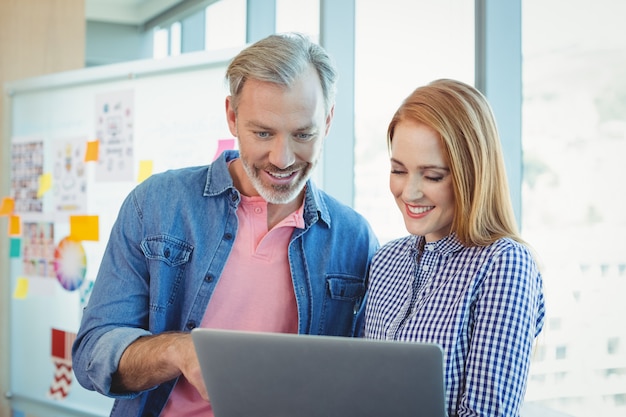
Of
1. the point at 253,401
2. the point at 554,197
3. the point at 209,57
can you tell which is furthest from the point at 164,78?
the point at 253,401

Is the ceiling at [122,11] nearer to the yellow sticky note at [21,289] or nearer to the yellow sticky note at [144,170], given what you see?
the yellow sticky note at [21,289]

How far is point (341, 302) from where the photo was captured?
1696 millimetres

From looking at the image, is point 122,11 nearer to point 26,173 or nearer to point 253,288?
point 26,173

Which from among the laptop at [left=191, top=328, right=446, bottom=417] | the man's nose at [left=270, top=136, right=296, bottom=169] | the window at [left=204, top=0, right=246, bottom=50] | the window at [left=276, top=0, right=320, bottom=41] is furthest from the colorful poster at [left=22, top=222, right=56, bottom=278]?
the laptop at [left=191, top=328, right=446, bottom=417]

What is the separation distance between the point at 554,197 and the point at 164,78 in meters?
1.54

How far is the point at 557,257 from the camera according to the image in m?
2.10

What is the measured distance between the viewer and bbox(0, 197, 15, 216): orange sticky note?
346 cm

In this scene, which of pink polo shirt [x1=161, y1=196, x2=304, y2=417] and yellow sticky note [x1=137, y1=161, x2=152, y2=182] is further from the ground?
yellow sticky note [x1=137, y1=161, x2=152, y2=182]

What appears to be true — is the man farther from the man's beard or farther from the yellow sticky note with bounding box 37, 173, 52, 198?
the yellow sticky note with bounding box 37, 173, 52, 198

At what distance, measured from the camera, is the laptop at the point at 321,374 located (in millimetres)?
992

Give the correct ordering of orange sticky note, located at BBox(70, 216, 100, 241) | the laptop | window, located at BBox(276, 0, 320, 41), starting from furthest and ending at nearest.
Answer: window, located at BBox(276, 0, 320, 41) → orange sticky note, located at BBox(70, 216, 100, 241) → the laptop

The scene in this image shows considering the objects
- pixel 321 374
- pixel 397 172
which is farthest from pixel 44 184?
pixel 321 374

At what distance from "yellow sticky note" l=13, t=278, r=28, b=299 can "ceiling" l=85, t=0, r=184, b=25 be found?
Result: 7.55 feet

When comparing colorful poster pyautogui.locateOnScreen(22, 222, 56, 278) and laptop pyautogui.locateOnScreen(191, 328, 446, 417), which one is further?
colorful poster pyautogui.locateOnScreen(22, 222, 56, 278)
